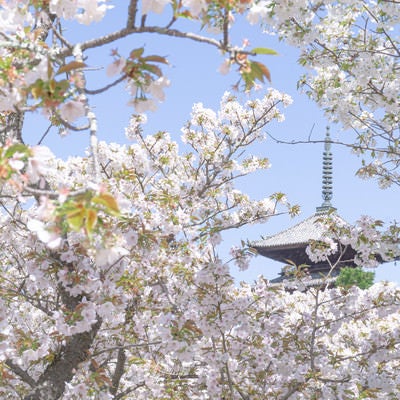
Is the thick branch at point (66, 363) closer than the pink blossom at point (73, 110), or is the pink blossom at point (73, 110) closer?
the pink blossom at point (73, 110)

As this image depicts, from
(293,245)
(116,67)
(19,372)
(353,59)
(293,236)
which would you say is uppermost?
(293,236)

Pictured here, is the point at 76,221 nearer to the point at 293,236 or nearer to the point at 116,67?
the point at 116,67

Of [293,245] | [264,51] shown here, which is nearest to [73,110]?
[264,51]

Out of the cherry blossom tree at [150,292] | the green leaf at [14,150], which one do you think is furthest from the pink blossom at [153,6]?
the green leaf at [14,150]

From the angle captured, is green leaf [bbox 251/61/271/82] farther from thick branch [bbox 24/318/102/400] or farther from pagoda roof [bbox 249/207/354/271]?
pagoda roof [bbox 249/207/354/271]

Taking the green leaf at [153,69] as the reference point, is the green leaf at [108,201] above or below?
below

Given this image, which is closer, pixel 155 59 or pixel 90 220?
pixel 90 220

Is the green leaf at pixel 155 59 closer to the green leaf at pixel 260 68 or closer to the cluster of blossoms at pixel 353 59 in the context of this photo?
the green leaf at pixel 260 68

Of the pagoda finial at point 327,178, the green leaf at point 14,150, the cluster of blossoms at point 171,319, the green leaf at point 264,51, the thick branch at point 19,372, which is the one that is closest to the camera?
the green leaf at point 14,150

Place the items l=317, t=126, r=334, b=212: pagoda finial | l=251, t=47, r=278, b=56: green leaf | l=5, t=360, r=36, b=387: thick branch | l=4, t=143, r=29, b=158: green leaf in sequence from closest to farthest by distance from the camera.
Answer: l=4, t=143, r=29, b=158: green leaf < l=251, t=47, r=278, b=56: green leaf < l=5, t=360, r=36, b=387: thick branch < l=317, t=126, r=334, b=212: pagoda finial

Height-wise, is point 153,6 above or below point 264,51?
above

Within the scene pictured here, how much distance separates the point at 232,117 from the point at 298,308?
3.27 m

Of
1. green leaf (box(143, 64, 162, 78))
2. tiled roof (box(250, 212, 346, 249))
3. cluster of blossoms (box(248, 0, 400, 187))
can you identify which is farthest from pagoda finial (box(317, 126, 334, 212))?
green leaf (box(143, 64, 162, 78))

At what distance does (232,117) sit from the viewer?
981 cm
